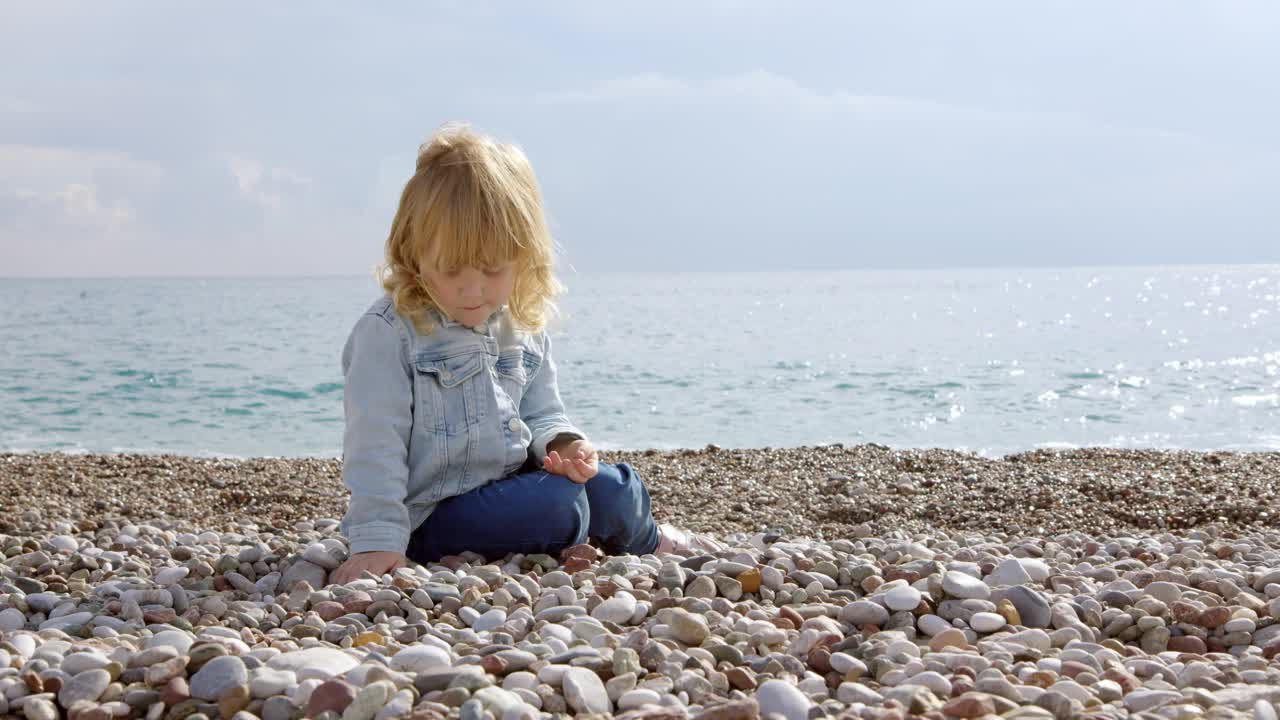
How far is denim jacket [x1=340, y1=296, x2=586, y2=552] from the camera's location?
3436 millimetres

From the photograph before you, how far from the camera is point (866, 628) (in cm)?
258

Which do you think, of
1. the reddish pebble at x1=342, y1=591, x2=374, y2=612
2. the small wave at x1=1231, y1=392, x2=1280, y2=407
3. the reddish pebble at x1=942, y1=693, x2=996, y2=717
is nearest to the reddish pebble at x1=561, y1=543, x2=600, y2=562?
the reddish pebble at x1=342, y1=591, x2=374, y2=612

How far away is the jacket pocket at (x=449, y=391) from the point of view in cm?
354

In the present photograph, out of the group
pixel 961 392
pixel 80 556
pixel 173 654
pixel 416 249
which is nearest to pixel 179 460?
pixel 80 556

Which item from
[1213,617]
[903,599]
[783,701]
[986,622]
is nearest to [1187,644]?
[1213,617]

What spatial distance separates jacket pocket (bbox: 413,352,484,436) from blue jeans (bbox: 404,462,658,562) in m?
0.25

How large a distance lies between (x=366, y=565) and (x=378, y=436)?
421 millimetres

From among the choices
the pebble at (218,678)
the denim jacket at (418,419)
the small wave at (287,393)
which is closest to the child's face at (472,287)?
the denim jacket at (418,419)

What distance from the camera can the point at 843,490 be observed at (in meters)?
5.64

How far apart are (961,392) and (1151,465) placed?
27.2 ft

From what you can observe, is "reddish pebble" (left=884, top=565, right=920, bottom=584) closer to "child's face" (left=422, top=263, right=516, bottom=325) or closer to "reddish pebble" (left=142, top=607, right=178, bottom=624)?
"child's face" (left=422, top=263, right=516, bottom=325)

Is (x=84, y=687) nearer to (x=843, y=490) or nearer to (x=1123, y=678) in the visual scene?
(x=1123, y=678)

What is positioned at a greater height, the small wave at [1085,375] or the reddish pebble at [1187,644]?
the small wave at [1085,375]

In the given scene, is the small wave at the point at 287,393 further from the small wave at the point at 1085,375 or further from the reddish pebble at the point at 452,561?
the small wave at the point at 1085,375
